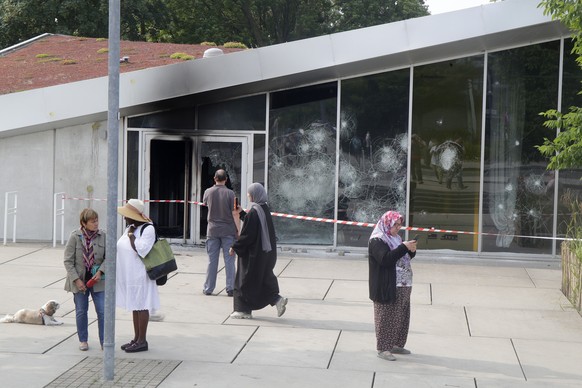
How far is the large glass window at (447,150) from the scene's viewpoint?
56.0ft

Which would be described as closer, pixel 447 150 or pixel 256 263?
pixel 256 263

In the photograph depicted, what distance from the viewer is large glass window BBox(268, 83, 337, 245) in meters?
17.5

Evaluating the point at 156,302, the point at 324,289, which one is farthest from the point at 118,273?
the point at 324,289

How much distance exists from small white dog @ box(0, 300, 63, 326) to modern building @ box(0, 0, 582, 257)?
7.27 m

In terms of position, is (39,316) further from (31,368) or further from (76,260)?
(31,368)

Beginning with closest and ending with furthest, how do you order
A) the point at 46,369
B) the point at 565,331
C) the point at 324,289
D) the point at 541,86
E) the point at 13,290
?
the point at 46,369, the point at 565,331, the point at 13,290, the point at 324,289, the point at 541,86

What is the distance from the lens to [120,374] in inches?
334

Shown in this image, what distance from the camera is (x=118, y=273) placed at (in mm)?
9133

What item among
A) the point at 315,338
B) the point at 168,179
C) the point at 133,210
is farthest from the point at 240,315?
the point at 168,179

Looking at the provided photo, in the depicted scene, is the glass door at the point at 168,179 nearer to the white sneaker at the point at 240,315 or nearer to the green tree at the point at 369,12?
the white sneaker at the point at 240,315

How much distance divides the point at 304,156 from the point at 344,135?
2.73ft

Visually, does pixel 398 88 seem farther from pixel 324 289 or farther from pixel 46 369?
pixel 46 369

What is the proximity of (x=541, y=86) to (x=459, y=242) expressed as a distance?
3120 mm

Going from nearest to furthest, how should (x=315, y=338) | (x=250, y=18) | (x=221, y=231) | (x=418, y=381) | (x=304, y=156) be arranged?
(x=418, y=381) → (x=315, y=338) → (x=221, y=231) → (x=304, y=156) → (x=250, y=18)
